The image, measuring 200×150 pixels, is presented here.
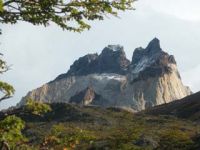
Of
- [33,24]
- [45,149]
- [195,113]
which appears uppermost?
[195,113]

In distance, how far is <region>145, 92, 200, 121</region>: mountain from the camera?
15512cm

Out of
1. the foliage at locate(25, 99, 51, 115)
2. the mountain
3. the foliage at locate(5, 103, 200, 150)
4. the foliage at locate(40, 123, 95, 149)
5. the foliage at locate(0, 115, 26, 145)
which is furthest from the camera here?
the mountain

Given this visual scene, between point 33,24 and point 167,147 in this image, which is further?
point 167,147

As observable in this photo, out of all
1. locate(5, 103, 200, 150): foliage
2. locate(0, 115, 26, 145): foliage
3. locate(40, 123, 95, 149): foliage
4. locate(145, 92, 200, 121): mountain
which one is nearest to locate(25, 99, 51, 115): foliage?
locate(40, 123, 95, 149): foliage

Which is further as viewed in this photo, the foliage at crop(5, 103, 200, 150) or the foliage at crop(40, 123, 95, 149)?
the foliage at crop(5, 103, 200, 150)

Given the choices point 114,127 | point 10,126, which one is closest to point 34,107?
point 10,126

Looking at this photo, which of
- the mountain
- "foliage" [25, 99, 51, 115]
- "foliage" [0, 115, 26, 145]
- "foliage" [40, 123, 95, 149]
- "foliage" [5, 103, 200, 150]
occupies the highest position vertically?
the mountain

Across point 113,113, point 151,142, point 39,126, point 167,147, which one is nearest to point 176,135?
point 151,142

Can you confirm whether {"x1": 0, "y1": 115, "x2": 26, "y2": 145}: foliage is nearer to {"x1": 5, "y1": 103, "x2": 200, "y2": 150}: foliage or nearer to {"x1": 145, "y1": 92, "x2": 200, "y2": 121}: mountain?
{"x1": 5, "y1": 103, "x2": 200, "y2": 150}: foliage

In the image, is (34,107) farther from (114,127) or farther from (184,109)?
(184,109)

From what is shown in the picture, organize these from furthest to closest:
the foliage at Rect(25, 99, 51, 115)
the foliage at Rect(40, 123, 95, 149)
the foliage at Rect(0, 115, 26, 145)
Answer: the foliage at Rect(25, 99, 51, 115)
the foliage at Rect(40, 123, 95, 149)
the foliage at Rect(0, 115, 26, 145)

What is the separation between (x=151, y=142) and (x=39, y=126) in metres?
58.3

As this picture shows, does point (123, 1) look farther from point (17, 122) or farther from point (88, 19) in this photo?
point (17, 122)

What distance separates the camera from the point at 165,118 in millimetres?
151875
